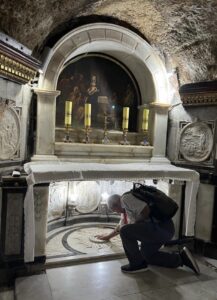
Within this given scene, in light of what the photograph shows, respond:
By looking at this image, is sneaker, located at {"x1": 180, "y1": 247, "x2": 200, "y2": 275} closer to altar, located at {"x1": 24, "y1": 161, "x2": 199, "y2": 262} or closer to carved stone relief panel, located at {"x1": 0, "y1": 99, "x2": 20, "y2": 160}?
altar, located at {"x1": 24, "y1": 161, "x2": 199, "y2": 262}

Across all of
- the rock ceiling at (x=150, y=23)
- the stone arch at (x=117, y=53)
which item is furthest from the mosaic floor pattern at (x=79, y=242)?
the rock ceiling at (x=150, y=23)

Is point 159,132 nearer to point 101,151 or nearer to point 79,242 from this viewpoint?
point 101,151

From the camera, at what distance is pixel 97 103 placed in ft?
15.6

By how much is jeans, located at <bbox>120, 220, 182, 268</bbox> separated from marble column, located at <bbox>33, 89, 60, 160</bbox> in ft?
4.82

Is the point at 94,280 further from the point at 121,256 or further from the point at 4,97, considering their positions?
the point at 4,97

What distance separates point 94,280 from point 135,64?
3384 mm

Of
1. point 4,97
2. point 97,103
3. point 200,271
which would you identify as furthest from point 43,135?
point 200,271

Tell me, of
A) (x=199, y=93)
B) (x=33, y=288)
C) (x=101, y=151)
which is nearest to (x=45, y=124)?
(x=101, y=151)

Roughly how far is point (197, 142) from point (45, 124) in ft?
7.42

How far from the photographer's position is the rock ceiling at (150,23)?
120 inches

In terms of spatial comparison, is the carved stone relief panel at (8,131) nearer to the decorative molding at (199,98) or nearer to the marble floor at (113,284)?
the marble floor at (113,284)

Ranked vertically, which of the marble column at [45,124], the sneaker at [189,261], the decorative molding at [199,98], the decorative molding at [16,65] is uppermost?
the decorative molding at [16,65]

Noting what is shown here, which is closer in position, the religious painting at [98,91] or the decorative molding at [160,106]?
the decorative molding at [160,106]

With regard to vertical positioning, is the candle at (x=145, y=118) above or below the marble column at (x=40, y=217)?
above
